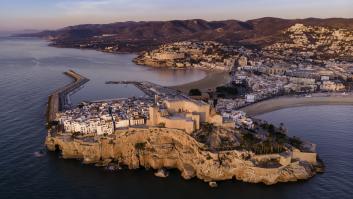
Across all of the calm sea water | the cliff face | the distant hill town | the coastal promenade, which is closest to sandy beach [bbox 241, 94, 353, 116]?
the calm sea water

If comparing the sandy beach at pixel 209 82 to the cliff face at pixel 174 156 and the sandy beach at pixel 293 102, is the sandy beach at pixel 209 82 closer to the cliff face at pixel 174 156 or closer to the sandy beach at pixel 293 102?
the sandy beach at pixel 293 102

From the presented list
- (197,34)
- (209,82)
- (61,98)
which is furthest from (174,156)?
(197,34)

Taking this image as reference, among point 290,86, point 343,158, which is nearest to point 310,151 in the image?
point 343,158

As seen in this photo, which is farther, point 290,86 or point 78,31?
point 78,31

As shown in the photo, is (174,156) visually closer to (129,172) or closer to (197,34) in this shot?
(129,172)

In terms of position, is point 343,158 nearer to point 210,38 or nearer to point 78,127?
point 78,127
